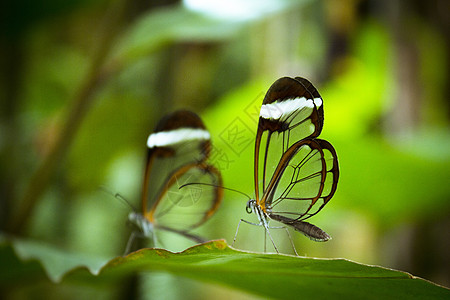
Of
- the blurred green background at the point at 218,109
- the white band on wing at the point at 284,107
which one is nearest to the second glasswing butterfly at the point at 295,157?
the white band on wing at the point at 284,107

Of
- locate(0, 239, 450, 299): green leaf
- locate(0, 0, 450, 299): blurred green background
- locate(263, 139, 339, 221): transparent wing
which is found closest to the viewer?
locate(0, 239, 450, 299): green leaf

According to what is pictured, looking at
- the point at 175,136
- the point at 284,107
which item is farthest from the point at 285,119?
the point at 175,136

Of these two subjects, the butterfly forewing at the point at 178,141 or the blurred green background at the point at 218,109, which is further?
the blurred green background at the point at 218,109

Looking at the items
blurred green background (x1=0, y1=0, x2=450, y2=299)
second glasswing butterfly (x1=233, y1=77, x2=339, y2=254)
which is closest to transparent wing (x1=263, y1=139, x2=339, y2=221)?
second glasswing butterfly (x1=233, y1=77, x2=339, y2=254)

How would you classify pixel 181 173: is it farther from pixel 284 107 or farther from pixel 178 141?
pixel 284 107

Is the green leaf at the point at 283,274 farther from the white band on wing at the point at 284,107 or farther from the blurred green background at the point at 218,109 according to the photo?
the blurred green background at the point at 218,109

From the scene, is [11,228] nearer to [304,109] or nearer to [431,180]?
[304,109]

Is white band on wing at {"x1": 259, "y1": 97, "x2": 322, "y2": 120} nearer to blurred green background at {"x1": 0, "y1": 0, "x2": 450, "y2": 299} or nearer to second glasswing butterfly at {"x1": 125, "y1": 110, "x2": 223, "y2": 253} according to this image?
second glasswing butterfly at {"x1": 125, "y1": 110, "x2": 223, "y2": 253}
